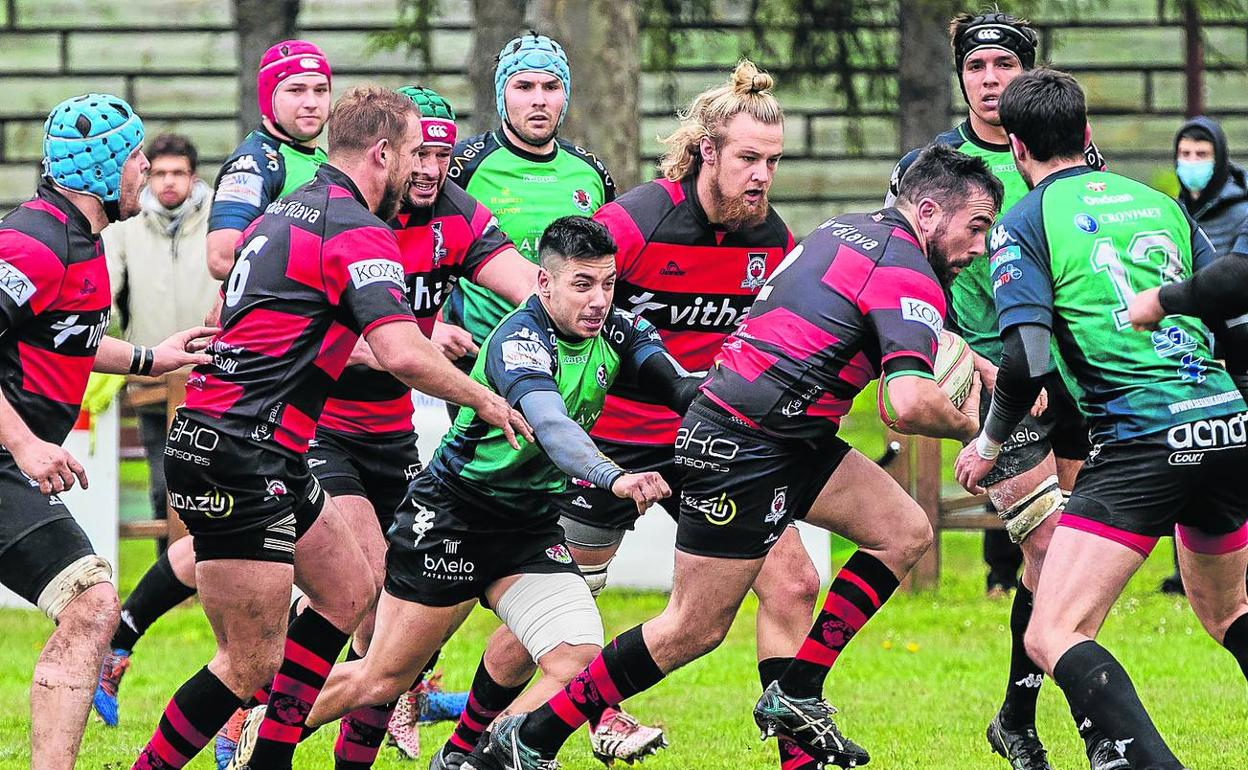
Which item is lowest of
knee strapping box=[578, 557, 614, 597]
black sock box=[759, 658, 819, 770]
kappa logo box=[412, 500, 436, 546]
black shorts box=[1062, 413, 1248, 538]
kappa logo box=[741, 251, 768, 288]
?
black sock box=[759, 658, 819, 770]

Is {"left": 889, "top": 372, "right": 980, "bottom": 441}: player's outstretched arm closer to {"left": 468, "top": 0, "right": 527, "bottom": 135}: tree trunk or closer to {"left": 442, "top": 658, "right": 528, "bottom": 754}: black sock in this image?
{"left": 442, "top": 658, "right": 528, "bottom": 754}: black sock

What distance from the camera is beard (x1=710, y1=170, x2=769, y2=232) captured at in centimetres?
667

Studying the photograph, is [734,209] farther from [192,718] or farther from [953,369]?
[192,718]

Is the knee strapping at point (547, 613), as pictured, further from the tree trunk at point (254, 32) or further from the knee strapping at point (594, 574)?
the tree trunk at point (254, 32)

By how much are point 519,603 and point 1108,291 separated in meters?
2.19

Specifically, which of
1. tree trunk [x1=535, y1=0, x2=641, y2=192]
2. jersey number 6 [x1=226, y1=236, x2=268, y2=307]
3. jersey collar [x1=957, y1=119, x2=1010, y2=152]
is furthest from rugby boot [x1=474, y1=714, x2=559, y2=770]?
tree trunk [x1=535, y1=0, x2=641, y2=192]

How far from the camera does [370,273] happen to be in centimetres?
563

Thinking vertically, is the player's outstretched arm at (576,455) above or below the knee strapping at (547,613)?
above

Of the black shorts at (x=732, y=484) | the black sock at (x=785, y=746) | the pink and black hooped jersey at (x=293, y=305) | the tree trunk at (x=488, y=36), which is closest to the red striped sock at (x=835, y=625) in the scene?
the black sock at (x=785, y=746)

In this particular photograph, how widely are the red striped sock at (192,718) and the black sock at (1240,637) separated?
3273mm

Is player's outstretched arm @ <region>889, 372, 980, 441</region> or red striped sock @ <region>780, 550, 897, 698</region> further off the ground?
player's outstretched arm @ <region>889, 372, 980, 441</region>

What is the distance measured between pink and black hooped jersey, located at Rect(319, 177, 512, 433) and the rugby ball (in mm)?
1802

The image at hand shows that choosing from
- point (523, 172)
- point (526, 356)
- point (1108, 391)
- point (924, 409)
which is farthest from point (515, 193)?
point (1108, 391)

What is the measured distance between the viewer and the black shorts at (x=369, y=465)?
22.8ft
